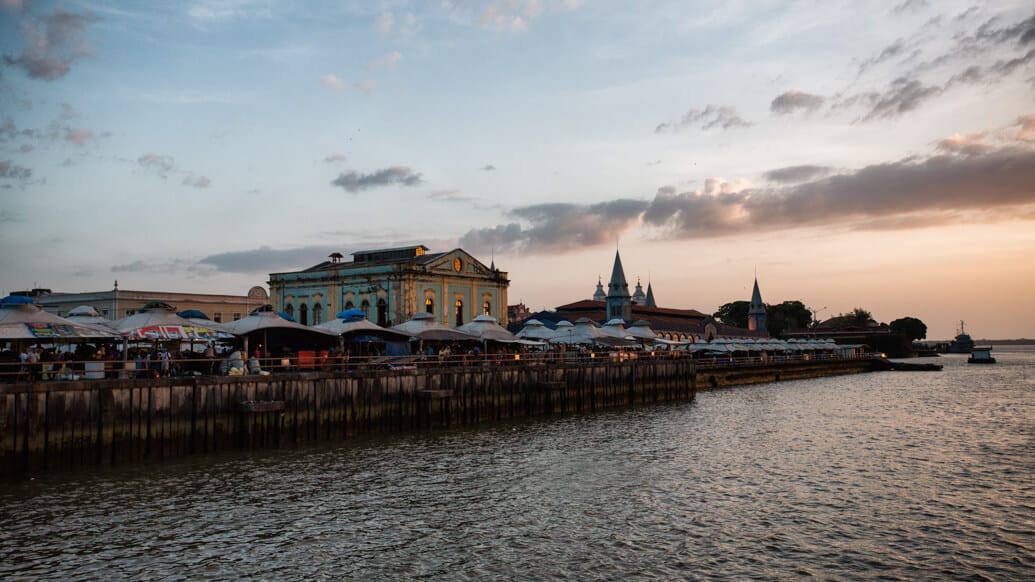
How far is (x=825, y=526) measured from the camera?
2077 centimetres

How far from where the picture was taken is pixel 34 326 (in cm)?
2742

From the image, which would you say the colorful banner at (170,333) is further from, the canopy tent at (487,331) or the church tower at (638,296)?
the church tower at (638,296)

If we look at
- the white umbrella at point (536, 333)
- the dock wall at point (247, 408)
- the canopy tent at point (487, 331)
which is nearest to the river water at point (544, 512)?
the dock wall at point (247, 408)

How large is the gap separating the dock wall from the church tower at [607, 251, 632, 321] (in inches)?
3198

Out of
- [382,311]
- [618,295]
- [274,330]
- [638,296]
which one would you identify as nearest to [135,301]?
[382,311]

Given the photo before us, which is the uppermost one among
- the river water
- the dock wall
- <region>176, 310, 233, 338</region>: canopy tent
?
<region>176, 310, 233, 338</region>: canopy tent

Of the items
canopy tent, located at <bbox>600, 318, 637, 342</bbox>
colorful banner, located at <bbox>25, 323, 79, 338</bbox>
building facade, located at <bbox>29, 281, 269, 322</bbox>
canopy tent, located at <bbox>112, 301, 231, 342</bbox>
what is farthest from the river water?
building facade, located at <bbox>29, 281, 269, 322</bbox>

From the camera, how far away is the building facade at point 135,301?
8588 centimetres

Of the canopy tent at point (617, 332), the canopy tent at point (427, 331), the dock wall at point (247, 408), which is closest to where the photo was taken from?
the dock wall at point (247, 408)

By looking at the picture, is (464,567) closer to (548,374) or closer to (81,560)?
(81,560)

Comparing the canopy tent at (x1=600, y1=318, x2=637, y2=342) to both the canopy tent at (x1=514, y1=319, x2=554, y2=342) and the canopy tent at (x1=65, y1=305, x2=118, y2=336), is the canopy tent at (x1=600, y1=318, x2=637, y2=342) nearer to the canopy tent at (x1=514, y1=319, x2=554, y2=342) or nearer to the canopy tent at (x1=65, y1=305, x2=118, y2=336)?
the canopy tent at (x1=514, y1=319, x2=554, y2=342)

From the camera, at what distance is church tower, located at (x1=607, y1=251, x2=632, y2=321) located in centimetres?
13150

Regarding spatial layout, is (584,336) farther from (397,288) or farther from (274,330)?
(274,330)

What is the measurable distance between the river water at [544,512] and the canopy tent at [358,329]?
806cm
